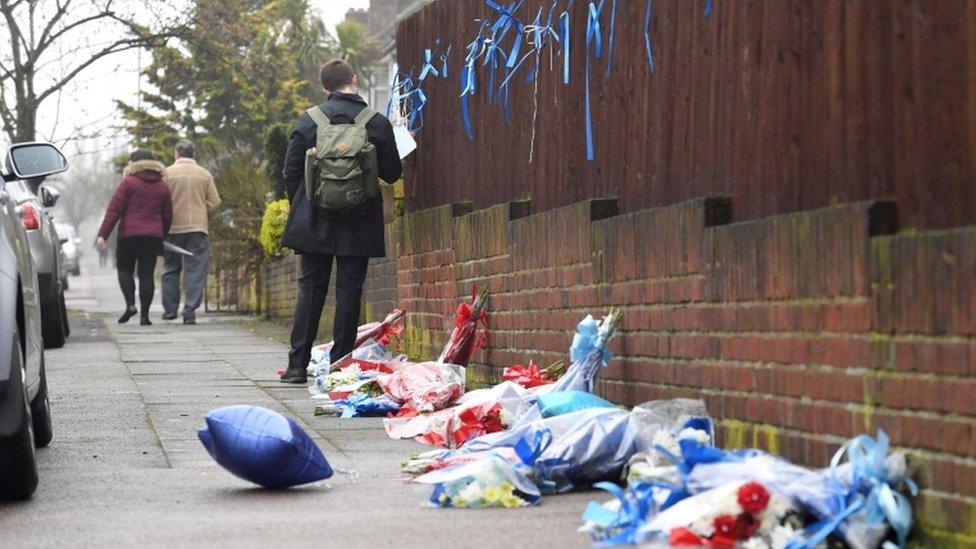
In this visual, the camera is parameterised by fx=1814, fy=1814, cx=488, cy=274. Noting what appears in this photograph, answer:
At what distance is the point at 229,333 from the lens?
1678cm

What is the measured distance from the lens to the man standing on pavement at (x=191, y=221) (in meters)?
18.7

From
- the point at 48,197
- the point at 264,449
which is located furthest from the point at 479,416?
the point at 48,197

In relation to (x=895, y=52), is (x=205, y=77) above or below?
above

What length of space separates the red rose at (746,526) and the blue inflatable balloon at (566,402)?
1969 millimetres

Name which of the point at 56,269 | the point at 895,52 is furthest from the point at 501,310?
the point at 56,269

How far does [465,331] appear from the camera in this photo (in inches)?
380

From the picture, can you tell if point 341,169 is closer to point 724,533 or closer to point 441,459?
point 441,459

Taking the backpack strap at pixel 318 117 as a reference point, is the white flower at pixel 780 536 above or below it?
below

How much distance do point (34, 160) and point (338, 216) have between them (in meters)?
3.14

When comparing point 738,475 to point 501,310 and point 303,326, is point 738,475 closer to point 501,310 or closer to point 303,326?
point 501,310

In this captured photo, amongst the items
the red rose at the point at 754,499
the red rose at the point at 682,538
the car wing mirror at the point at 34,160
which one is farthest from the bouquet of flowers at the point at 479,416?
the red rose at the point at 754,499

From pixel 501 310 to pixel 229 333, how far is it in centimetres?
775

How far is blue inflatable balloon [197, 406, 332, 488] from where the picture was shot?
6367 mm

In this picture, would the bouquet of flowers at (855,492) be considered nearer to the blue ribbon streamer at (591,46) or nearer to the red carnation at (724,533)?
the red carnation at (724,533)
